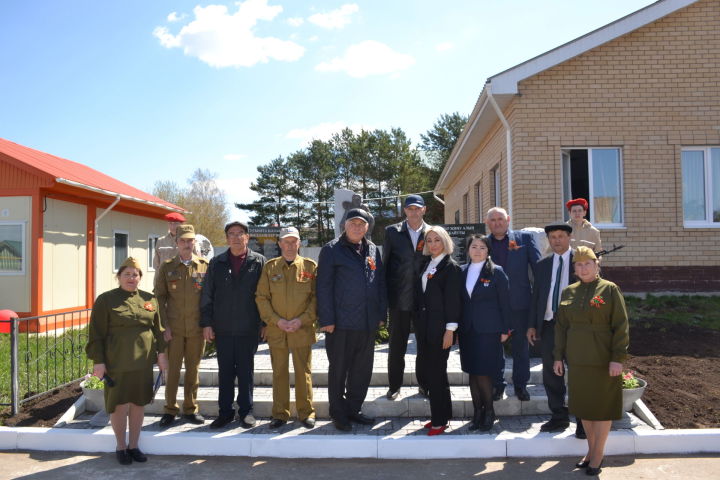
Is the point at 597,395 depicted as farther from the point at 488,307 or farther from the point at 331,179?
the point at 331,179

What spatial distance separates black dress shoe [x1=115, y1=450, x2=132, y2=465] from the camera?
443cm

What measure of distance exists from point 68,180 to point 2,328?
323 cm

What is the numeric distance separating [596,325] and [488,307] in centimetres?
89

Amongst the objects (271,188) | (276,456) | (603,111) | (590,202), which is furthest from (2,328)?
(271,188)

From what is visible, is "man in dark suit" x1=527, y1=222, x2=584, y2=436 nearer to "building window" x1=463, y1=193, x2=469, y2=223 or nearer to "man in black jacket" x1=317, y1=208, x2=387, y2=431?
"man in black jacket" x1=317, y1=208, x2=387, y2=431

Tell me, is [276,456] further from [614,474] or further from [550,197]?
[550,197]

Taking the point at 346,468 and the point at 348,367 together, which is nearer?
the point at 346,468

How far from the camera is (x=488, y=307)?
464 centimetres

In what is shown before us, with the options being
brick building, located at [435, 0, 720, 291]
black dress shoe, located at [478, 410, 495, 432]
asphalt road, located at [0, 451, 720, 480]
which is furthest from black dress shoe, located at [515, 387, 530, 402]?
brick building, located at [435, 0, 720, 291]

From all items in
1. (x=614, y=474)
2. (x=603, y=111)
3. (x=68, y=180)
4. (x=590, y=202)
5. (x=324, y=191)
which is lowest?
(x=614, y=474)

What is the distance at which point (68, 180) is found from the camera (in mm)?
11258

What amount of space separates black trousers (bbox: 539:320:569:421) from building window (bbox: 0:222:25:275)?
10.9 m

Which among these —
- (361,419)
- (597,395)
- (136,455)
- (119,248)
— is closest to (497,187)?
(361,419)

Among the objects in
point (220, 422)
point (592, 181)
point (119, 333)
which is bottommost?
point (220, 422)
